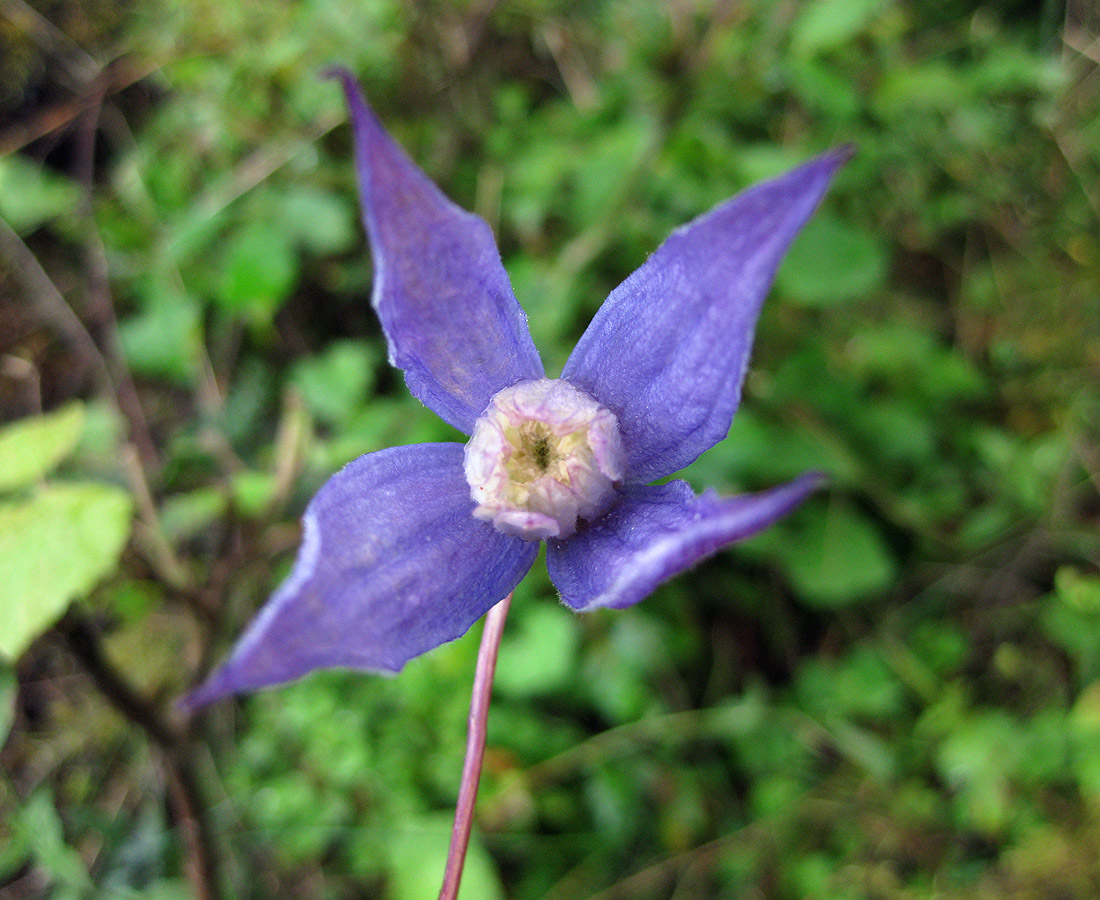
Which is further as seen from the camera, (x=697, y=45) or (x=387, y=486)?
(x=697, y=45)

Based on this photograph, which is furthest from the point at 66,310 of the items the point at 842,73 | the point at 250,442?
the point at 842,73

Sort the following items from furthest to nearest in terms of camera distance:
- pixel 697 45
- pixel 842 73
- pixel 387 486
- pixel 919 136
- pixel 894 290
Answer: pixel 894 290 < pixel 919 136 < pixel 842 73 < pixel 697 45 < pixel 387 486

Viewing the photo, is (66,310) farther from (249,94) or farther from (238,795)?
(238,795)

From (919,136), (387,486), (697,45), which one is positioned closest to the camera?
(387,486)

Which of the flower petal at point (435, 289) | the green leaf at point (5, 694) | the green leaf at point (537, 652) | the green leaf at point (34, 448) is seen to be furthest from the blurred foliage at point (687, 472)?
the flower petal at point (435, 289)

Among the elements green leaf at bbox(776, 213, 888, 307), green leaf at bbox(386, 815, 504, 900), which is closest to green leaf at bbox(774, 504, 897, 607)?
green leaf at bbox(776, 213, 888, 307)
